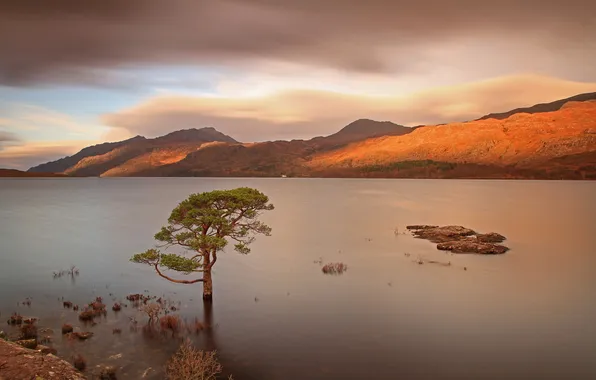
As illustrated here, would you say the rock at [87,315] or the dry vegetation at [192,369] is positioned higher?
the dry vegetation at [192,369]

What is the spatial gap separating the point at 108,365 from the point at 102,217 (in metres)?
81.3

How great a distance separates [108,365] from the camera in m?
19.2

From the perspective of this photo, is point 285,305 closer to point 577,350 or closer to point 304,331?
point 304,331

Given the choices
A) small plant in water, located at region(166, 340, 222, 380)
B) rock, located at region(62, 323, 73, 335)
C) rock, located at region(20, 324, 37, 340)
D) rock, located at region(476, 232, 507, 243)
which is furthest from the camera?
rock, located at region(476, 232, 507, 243)

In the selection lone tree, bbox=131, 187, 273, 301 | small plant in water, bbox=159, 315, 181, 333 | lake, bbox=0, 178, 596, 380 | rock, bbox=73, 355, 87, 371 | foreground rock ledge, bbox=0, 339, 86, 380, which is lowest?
lake, bbox=0, 178, 596, 380

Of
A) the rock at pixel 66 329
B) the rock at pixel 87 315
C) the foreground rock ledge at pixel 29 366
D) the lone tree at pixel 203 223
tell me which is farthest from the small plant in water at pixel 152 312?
the foreground rock ledge at pixel 29 366

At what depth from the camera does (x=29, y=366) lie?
14250 millimetres

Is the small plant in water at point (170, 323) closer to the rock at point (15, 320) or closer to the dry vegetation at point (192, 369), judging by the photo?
the dry vegetation at point (192, 369)

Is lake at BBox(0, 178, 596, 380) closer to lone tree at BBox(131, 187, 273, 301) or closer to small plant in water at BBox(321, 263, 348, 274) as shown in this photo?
small plant in water at BBox(321, 263, 348, 274)

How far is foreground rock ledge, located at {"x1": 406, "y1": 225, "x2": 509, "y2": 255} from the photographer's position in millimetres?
49469

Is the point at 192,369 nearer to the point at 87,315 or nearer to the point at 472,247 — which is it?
the point at 87,315

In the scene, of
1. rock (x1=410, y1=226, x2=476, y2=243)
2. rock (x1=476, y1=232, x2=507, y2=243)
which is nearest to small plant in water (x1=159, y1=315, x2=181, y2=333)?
rock (x1=410, y1=226, x2=476, y2=243)

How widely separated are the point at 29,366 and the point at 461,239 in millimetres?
52296

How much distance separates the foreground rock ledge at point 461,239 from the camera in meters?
49.5
